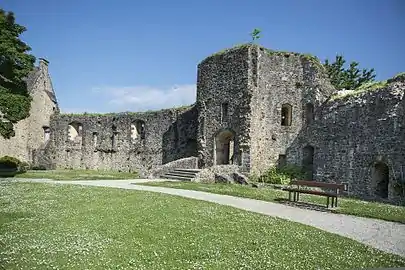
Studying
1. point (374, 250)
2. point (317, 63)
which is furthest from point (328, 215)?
point (317, 63)

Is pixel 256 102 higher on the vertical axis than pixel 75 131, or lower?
higher

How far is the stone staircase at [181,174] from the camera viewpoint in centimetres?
2205

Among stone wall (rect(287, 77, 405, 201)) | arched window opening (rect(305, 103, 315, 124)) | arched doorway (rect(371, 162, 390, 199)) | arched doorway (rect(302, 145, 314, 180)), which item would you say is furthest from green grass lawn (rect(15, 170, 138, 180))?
arched doorway (rect(371, 162, 390, 199))

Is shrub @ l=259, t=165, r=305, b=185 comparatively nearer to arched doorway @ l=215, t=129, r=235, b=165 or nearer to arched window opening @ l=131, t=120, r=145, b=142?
arched doorway @ l=215, t=129, r=235, b=165

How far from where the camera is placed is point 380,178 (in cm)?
1930

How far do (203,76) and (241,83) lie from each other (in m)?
3.54

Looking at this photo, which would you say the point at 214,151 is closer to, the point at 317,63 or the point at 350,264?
the point at 317,63

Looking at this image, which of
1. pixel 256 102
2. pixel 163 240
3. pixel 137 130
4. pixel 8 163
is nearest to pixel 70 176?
pixel 8 163

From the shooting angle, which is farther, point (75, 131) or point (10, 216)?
point (75, 131)

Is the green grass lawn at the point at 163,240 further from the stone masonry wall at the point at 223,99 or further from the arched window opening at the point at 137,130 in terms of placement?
the arched window opening at the point at 137,130

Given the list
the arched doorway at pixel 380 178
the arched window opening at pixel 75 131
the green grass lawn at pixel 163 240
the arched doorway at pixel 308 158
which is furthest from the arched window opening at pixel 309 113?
the arched window opening at pixel 75 131

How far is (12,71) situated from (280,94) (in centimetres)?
1788

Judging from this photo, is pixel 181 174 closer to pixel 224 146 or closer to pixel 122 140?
pixel 224 146

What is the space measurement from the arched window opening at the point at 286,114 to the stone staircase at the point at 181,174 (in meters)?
8.01
